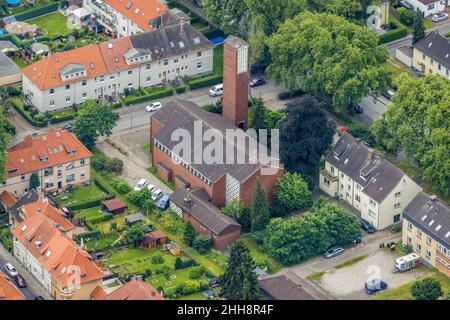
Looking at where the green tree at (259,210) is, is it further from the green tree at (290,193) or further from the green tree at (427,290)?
the green tree at (427,290)

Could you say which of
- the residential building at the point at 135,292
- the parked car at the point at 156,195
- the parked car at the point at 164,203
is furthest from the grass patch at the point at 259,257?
the residential building at the point at 135,292

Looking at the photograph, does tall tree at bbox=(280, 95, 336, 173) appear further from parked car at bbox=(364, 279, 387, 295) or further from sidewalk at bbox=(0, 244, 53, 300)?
sidewalk at bbox=(0, 244, 53, 300)

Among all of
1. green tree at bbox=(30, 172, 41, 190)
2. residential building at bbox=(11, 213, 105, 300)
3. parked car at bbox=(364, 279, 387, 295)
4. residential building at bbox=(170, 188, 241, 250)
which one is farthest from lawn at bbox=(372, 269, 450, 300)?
green tree at bbox=(30, 172, 41, 190)

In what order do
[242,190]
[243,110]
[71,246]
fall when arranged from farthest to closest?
[243,110] → [242,190] → [71,246]

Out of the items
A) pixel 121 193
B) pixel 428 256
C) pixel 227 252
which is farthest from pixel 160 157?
pixel 428 256

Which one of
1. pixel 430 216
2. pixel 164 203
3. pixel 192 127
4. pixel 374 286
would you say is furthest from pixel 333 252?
pixel 192 127

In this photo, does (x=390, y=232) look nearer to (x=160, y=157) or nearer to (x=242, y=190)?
(x=242, y=190)
